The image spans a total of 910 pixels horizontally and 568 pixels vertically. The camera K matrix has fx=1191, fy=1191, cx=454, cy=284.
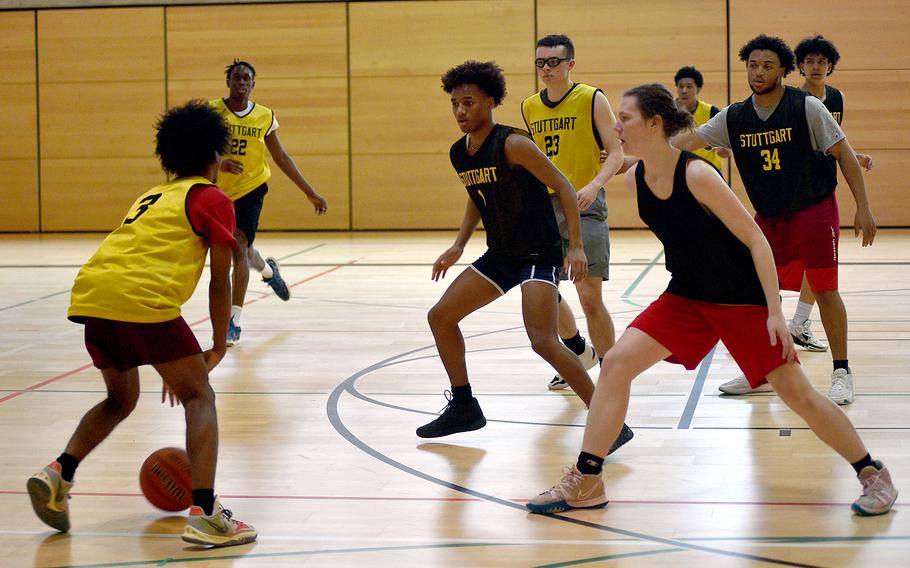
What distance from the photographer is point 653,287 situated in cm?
1005

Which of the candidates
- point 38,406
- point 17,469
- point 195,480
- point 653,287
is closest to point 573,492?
point 195,480

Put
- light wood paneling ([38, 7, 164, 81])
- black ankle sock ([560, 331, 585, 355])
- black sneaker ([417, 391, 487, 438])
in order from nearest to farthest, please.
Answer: black sneaker ([417, 391, 487, 438]), black ankle sock ([560, 331, 585, 355]), light wood paneling ([38, 7, 164, 81])

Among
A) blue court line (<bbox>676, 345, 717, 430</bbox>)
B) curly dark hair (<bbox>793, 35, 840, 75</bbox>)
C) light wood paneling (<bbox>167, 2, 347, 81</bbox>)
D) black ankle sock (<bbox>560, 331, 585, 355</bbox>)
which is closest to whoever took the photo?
blue court line (<bbox>676, 345, 717, 430</bbox>)

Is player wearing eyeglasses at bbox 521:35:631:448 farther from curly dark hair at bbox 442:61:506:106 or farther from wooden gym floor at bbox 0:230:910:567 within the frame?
curly dark hair at bbox 442:61:506:106

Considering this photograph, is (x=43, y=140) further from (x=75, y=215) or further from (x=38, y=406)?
(x=38, y=406)

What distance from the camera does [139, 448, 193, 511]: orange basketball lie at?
4016mm

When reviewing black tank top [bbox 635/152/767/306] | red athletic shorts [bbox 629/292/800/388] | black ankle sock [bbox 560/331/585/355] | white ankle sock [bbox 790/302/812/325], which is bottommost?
black ankle sock [bbox 560/331/585/355]

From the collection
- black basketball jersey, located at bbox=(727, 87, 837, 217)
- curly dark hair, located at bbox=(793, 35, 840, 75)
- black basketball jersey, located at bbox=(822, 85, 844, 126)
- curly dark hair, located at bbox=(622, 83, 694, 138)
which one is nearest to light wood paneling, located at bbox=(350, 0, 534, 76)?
black basketball jersey, located at bbox=(822, 85, 844, 126)

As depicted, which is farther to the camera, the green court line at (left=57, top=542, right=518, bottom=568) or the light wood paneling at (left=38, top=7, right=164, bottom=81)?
the light wood paneling at (left=38, top=7, right=164, bottom=81)

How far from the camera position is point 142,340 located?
3.69 m

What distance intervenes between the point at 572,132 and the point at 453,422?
1774mm

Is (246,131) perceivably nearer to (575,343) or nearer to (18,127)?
(575,343)

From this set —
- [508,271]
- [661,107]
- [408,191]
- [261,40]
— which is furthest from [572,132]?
[261,40]

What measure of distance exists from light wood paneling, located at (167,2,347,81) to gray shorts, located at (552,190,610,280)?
10657 mm
